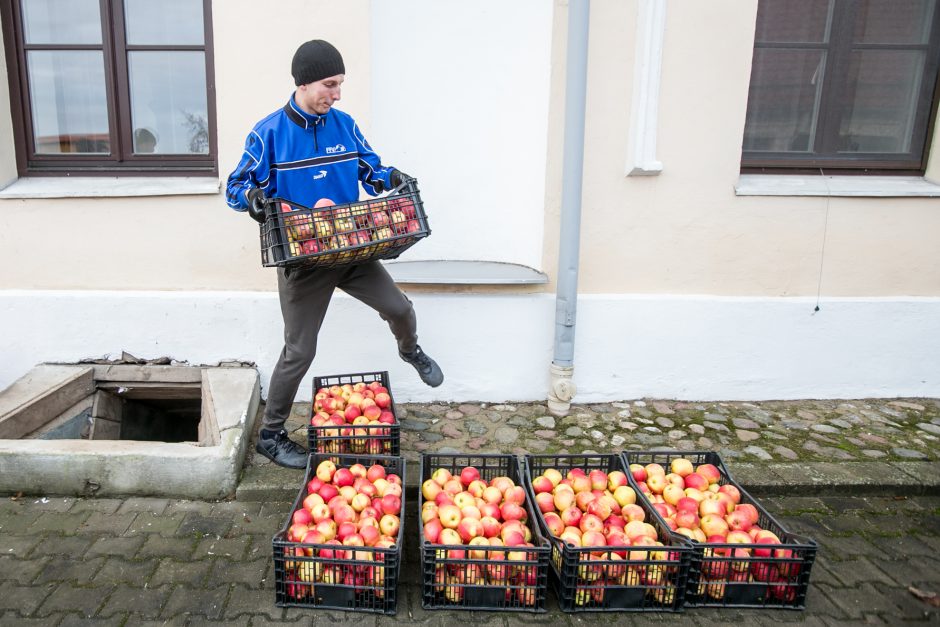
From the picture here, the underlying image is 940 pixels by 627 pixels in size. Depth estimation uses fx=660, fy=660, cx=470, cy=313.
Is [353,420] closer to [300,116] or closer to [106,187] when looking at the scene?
[300,116]

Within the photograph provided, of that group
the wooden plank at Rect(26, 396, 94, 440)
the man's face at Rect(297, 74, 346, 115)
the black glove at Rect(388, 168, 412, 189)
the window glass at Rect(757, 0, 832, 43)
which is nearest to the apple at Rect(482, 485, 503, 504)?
the black glove at Rect(388, 168, 412, 189)

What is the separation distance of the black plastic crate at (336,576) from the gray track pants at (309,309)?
1043 mm

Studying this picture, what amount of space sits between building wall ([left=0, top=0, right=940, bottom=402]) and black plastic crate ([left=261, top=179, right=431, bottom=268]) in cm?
139

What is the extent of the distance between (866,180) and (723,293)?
4.40 feet

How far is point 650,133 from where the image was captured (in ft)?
14.1

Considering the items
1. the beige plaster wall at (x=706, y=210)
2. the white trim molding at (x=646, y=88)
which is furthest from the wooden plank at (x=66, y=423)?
the white trim molding at (x=646, y=88)

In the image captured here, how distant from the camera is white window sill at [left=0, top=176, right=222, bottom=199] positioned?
4266 millimetres

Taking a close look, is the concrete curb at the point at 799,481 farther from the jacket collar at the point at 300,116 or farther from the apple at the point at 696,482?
the jacket collar at the point at 300,116

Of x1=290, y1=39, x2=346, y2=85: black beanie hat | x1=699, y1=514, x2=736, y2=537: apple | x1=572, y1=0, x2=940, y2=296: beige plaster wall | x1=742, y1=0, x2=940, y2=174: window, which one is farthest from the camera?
x1=742, y1=0, x2=940, y2=174: window

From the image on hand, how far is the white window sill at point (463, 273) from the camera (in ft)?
14.3

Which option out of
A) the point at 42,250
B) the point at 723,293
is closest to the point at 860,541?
the point at 723,293

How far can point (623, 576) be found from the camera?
8.51ft

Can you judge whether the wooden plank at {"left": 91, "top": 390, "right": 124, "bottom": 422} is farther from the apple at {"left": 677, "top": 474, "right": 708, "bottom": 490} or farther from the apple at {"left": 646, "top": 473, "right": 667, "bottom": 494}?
the apple at {"left": 677, "top": 474, "right": 708, "bottom": 490}

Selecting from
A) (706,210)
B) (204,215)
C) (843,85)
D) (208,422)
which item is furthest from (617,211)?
(208,422)
